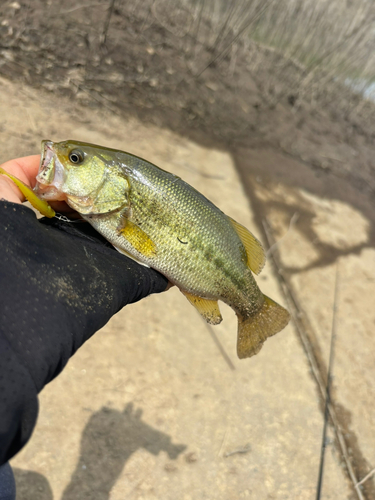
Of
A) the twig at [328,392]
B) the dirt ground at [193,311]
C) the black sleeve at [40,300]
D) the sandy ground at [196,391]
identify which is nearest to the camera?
the black sleeve at [40,300]

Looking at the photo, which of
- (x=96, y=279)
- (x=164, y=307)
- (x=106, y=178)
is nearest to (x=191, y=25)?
(x=164, y=307)

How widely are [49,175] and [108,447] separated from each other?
8.47 ft

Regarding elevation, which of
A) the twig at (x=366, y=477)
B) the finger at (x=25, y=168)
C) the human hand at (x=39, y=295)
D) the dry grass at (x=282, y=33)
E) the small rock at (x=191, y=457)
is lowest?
the small rock at (x=191, y=457)

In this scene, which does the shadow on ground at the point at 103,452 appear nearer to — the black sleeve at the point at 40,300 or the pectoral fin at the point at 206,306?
the pectoral fin at the point at 206,306

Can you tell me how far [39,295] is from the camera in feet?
5.15

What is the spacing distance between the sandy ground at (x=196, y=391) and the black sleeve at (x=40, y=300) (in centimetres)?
180

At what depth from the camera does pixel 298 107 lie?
32.0 feet

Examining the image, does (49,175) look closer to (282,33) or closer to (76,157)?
(76,157)

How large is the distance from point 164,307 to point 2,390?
125 inches

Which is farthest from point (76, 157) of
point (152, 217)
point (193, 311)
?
point (193, 311)

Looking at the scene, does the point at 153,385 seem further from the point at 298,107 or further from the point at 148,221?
the point at 298,107

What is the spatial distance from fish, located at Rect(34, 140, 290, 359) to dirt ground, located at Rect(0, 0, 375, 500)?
1732 mm

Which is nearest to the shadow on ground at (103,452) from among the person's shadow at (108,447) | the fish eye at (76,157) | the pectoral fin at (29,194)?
the person's shadow at (108,447)

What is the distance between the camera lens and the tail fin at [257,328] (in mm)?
2637
